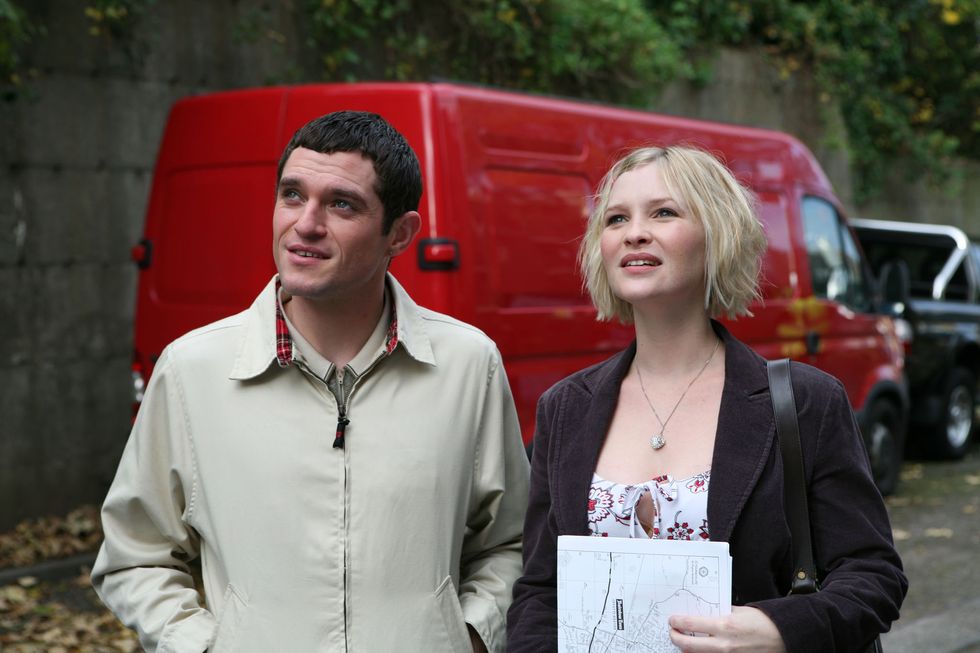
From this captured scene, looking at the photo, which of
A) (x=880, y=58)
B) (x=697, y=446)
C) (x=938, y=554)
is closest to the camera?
(x=697, y=446)

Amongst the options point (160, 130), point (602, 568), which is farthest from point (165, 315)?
point (602, 568)

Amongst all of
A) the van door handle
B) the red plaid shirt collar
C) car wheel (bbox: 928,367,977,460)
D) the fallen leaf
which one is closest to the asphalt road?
the fallen leaf

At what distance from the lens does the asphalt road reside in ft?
20.0

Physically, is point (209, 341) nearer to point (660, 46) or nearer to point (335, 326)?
point (335, 326)

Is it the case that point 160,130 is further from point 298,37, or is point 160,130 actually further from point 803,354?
point 803,354

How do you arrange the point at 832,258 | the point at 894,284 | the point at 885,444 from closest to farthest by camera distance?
1. the point at 832,258
2. the point at 894,284
3. the point at 885,444

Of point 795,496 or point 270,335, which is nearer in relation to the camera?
point 795,496

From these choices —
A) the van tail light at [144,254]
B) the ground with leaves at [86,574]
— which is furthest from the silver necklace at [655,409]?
the van tail light at [144,254]

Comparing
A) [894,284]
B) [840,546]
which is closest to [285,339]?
[840,546]

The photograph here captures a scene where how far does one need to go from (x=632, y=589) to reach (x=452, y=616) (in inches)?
15.4

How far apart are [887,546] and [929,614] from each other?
4689 mm

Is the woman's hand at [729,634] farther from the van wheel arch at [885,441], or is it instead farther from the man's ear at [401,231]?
the van wheel arch at [885,441]

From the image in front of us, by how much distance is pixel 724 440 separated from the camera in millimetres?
2373

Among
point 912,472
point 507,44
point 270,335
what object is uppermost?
point 507,44
